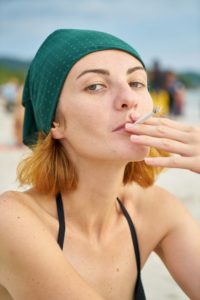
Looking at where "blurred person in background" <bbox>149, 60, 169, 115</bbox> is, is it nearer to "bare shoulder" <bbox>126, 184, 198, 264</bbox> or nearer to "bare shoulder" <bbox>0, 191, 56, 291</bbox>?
"bare shoulder" <bbox>126, 184, 198, 264</bbox>

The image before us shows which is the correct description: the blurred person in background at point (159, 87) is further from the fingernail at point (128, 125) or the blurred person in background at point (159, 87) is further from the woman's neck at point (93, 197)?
the fingernail at point (128, 125)

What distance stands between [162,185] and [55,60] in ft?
14.7

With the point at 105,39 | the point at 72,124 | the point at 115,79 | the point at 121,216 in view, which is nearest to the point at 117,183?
the point at 121,216

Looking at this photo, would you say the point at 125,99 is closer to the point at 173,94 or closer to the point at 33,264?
the point at 33,264

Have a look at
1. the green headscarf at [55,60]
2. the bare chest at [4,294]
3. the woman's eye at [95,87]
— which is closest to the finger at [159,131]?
the woman's eye at [95,87]

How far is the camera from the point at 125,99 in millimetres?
1841

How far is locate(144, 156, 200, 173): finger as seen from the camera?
1680mm

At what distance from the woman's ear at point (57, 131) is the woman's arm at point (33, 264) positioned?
1.45 ft

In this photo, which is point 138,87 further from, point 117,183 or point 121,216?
point 121,216

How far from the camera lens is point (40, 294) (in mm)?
1768

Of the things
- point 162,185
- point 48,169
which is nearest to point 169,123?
point 48,169

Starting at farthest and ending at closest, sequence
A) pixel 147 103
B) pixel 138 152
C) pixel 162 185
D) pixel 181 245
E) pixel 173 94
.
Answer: pixel 173 94 → pixel 162 185 → pixel 181 245 → pixel 147 103 → pixel 138 152

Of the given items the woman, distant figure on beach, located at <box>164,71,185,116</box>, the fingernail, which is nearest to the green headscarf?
the woman

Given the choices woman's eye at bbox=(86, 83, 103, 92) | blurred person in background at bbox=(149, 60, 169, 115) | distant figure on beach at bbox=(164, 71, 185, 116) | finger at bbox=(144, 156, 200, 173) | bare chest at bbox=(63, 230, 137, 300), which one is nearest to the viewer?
finger at bbox=(144, 156, 200, 173)
